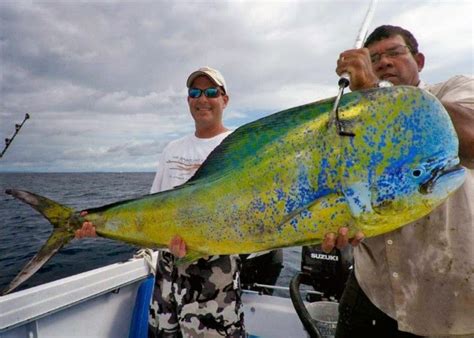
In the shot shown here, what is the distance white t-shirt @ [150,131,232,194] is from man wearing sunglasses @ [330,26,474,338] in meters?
1.27

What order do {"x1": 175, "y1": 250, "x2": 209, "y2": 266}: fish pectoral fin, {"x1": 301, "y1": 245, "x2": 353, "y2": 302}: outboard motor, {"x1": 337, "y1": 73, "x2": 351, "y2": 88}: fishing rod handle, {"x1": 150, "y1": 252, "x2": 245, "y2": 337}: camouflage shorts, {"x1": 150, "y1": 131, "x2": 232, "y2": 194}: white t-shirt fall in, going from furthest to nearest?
{"x1": 301, "y1": 245, "x2": 353, "y2": 302}: outboard motor
{"x1": 150, "y1": 131, "x2": 232, "y2": 194}: white t-shirt
{"x1": 150, "y1": 252, "x2": 245, "y2": 337}: camouflage shorts
{"x1": 175, "y1": 250, "x2": 209, "y2": 266}: fish pectoral fin
{"x1": 337, "y1": 73, "x2": 351, "y2": 88}: fishing rod handle

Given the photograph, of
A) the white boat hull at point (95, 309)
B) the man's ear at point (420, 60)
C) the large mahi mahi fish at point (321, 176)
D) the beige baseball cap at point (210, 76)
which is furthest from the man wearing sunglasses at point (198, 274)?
the man's ear at point (420, 60)

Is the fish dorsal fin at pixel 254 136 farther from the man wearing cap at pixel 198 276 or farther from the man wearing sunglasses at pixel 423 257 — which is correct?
the man wearing cap at pixel 198 276

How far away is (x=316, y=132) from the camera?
51.3 inches

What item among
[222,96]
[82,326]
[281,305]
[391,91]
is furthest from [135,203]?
[281,305]

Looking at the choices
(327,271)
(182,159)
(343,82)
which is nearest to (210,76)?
(182,159)

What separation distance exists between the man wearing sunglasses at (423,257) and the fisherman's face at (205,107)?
1.21 meters

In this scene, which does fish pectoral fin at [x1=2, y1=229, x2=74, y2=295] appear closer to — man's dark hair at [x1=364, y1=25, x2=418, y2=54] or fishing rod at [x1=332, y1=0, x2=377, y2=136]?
fishing rod at [x1=332, y1=0, x2=377, y2=136]

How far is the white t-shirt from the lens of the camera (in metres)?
2.75

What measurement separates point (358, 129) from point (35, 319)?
2570 mm

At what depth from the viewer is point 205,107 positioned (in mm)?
2859

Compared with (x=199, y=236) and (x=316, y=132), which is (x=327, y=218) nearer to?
(x=316, y=132)

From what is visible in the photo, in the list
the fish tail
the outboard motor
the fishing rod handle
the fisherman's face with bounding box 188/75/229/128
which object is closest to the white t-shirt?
the fisherman's face with bounding box 188/75/229/128

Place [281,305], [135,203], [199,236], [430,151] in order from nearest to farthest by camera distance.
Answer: [430,151] < [199,236] < [135,203] < [281,305]
